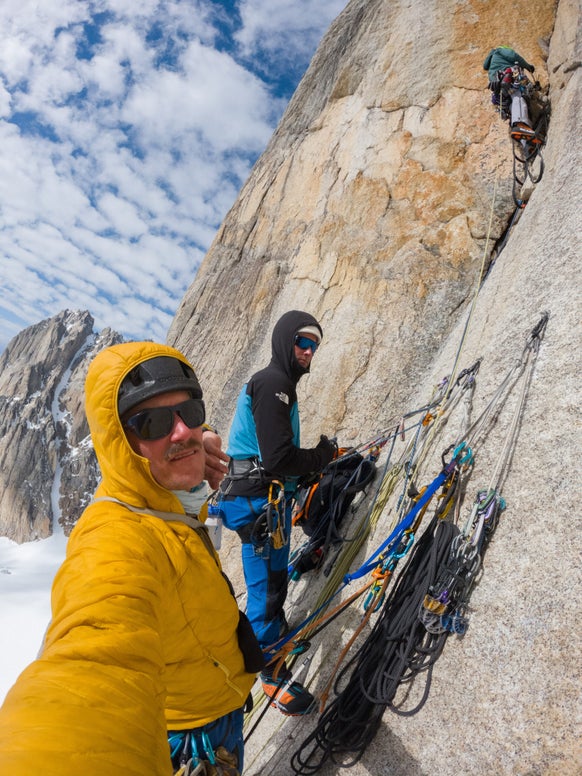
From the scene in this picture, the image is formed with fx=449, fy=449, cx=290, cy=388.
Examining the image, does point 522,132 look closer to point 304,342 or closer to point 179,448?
point 304,342

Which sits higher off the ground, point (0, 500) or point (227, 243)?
point (227, 243)

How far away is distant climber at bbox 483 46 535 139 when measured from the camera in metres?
5.19

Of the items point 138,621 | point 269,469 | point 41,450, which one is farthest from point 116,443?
point 41,450

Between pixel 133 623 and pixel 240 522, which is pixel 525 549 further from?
pixel 240 522

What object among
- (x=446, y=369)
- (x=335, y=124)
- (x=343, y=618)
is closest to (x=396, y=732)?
(x=343, y=618)

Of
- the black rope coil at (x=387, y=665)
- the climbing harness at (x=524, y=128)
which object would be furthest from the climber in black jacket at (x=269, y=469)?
the climbing harness at (x=524, y=128)

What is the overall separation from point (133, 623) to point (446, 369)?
3.99 m

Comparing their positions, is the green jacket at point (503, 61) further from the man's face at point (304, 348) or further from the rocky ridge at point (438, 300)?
the man's face at point (304, 348)

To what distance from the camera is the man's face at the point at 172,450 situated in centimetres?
177

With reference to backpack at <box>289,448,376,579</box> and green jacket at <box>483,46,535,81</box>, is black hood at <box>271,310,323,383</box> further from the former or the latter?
green jacket at <box>483,46,535,81</box>

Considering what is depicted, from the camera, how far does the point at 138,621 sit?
129cm

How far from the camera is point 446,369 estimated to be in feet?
15.1

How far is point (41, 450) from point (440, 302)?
96.5 metres

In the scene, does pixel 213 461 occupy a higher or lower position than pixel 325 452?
lower
